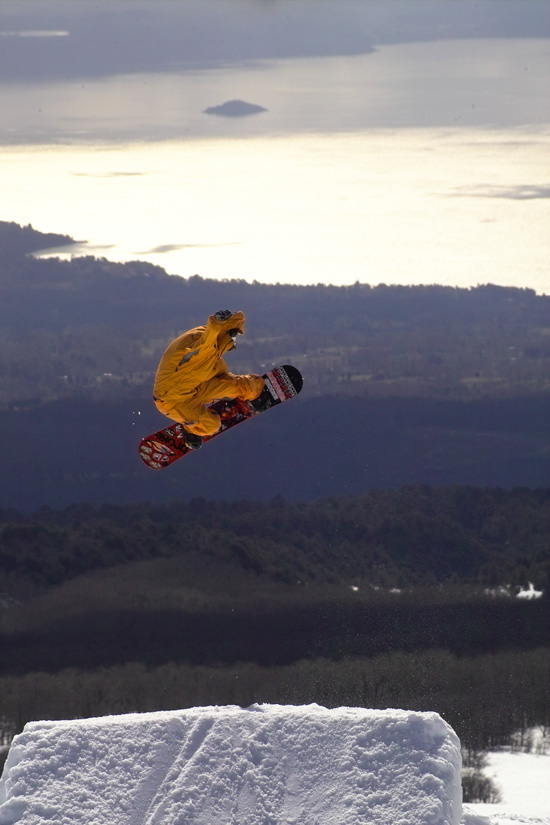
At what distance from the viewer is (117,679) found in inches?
4392

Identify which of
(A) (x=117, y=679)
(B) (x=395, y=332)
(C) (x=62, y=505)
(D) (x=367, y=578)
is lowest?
(A) (x=117, y=679)

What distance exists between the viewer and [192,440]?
25.5 meters

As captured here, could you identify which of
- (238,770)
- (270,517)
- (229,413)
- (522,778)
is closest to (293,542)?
(270,517)

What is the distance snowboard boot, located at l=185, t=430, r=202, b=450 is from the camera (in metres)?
25.4

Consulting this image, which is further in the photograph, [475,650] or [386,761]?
[475,650]

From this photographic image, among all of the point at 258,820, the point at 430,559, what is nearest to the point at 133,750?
the point at 258,820

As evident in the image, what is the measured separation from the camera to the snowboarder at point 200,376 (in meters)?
22.4

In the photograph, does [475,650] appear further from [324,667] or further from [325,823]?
[325,823]

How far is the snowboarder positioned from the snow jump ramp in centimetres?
671

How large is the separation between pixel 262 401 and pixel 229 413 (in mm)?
884

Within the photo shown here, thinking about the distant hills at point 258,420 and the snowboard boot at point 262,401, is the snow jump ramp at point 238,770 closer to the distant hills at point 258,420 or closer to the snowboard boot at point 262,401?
the snowboard boot at point 262,401

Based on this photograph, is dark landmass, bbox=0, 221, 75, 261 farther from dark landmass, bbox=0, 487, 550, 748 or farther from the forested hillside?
dark landmass, bbox=0, 487, 550, 748

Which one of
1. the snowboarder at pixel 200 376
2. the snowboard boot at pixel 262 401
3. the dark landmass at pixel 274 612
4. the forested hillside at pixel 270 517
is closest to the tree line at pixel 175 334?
the forested hillside at pixel 270 517

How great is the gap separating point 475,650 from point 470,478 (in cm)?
4877
